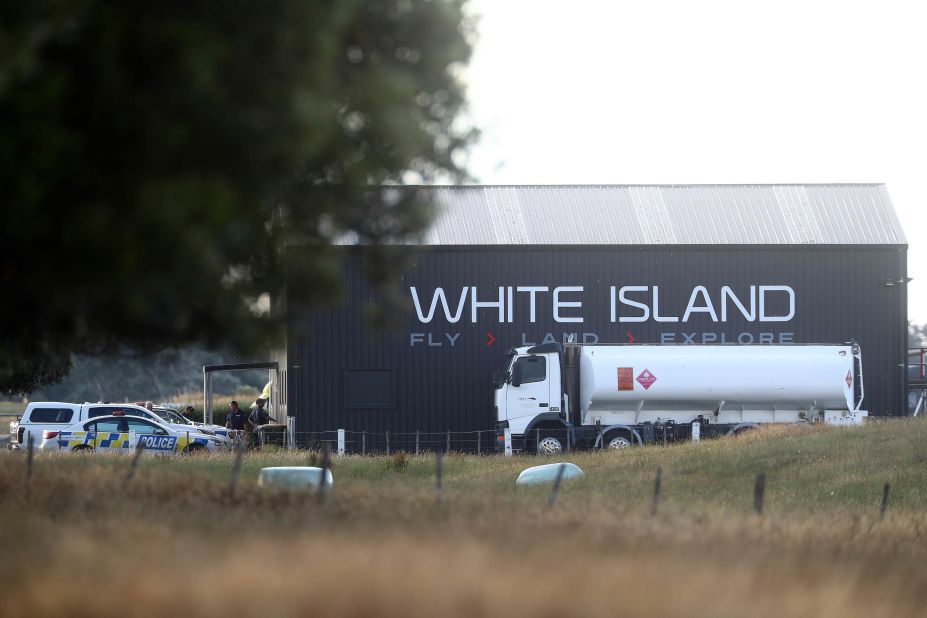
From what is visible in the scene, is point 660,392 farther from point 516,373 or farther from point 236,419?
point 236,419

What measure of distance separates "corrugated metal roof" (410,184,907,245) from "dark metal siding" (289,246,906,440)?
A: 0.39 meters

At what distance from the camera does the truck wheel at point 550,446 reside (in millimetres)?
30797

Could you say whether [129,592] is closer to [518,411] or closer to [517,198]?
[518,411]

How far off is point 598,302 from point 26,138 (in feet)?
91.7

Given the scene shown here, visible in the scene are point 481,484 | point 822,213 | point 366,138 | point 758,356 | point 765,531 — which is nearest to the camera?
point 366,138

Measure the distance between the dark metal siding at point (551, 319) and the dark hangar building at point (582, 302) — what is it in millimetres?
28

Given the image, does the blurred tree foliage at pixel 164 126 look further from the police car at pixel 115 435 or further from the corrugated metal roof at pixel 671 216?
the corrugated metal roof at pixel 671 216

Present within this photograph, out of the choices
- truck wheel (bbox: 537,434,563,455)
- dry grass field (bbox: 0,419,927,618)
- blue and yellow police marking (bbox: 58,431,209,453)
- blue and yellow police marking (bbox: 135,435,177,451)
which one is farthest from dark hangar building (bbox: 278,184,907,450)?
dry grass field (bbox: 0,419,927,618)

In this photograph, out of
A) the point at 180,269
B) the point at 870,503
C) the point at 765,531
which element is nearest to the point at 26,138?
the point at 180,269

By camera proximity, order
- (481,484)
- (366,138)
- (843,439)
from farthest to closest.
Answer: (843,439) → (481,484) → (366,138)

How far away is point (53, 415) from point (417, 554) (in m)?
22.7

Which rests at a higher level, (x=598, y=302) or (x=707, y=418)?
(x=598, y=302)

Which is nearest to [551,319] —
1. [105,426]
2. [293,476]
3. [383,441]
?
[383,441]

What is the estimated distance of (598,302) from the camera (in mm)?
34812
